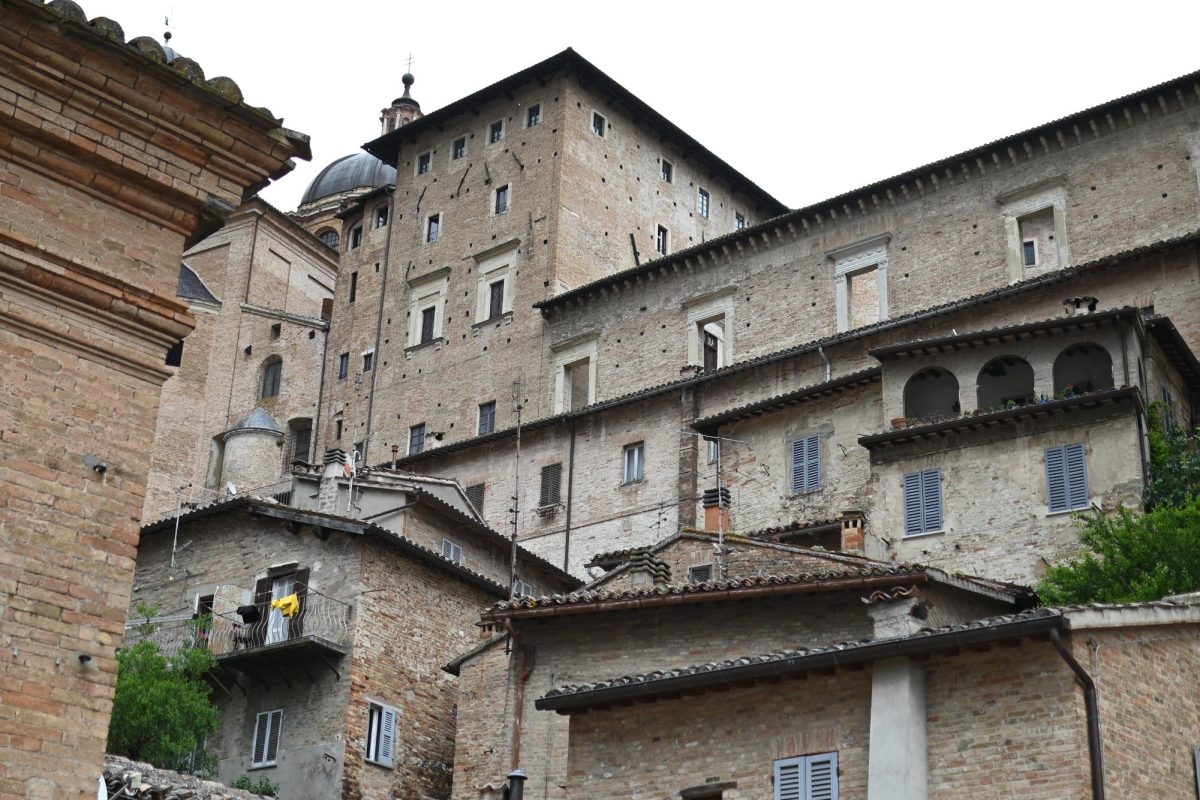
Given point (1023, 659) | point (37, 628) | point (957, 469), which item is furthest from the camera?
point (957, 469)

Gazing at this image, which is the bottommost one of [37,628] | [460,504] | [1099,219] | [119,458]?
[37,628]

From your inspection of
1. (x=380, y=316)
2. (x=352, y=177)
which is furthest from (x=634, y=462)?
(x=352, y=177)

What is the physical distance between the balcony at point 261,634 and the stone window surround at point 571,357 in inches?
A: 585

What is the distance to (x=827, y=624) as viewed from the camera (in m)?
21.4

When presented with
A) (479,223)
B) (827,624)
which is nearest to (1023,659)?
(827,624)

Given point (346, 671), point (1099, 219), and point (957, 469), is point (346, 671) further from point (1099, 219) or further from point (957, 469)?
point (1099, 219)

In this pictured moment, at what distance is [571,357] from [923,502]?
17.5 metres

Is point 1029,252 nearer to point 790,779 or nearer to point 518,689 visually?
point 518,689

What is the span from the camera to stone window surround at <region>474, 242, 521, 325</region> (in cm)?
4762

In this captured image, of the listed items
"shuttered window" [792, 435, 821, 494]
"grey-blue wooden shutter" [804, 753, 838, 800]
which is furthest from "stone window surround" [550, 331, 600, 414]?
"grey-blue wooden shutter" [804, 753, 838, 800]

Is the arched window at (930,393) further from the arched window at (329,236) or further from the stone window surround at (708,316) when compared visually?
the arched window at (329,236)

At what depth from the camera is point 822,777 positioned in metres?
16.5

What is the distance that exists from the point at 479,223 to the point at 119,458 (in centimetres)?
4106

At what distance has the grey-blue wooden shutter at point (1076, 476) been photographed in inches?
1046
